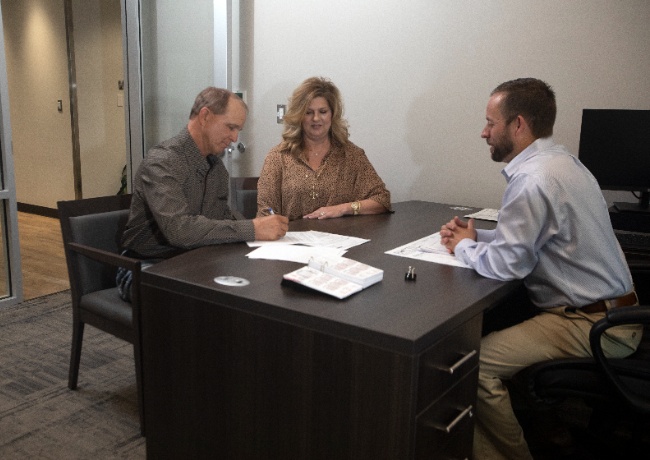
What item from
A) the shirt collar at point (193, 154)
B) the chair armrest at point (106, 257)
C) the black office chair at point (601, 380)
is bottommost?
the black office chair at point (601, 380)

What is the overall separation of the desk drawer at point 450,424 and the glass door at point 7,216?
9.72 ft

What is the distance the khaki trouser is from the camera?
5.66 feet

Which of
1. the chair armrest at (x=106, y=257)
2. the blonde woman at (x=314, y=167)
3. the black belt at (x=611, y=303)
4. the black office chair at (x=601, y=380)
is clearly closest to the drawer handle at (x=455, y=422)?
the black office chair at (x=601, y=380)

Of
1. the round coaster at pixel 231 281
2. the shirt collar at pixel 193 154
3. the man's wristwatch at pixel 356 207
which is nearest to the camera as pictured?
the round coaster at pixel 231 281

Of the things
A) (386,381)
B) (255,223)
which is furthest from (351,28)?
(386,381)

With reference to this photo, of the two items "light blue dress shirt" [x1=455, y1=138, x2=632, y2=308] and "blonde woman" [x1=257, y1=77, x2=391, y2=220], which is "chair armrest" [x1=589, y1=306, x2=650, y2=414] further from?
"blonde woman" [x1=257, y1=77, x2=391, y2=220]

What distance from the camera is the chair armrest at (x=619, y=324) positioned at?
5.06 ft

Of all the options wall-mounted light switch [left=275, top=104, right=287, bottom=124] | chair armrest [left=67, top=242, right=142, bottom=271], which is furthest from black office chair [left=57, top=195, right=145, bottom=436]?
wall-mounted light switch [left=275, top=104, right=287, bottom=124]

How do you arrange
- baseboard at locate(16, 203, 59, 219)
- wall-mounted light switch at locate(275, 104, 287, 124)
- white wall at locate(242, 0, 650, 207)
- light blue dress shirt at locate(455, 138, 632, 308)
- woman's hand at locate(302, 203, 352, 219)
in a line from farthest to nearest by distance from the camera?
baseboard at locate(16, 203, 59, 219), wall-mounted light switch at locate(275, 104, 287, 124), white wall at locate(242, 0, 650, 207), woman's hand at locate(302, 203, 352, 219), light blue dress shirt at locate(455, 138, 632, 308)

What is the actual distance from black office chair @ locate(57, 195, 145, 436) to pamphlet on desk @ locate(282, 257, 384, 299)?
0.87m

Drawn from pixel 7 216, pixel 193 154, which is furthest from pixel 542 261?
pixel 7 216

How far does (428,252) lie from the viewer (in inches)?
76.4

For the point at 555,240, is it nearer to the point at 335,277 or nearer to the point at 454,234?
the point at 454,234

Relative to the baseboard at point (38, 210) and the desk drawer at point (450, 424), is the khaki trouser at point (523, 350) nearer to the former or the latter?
the desk drawer at point (450, 424)
